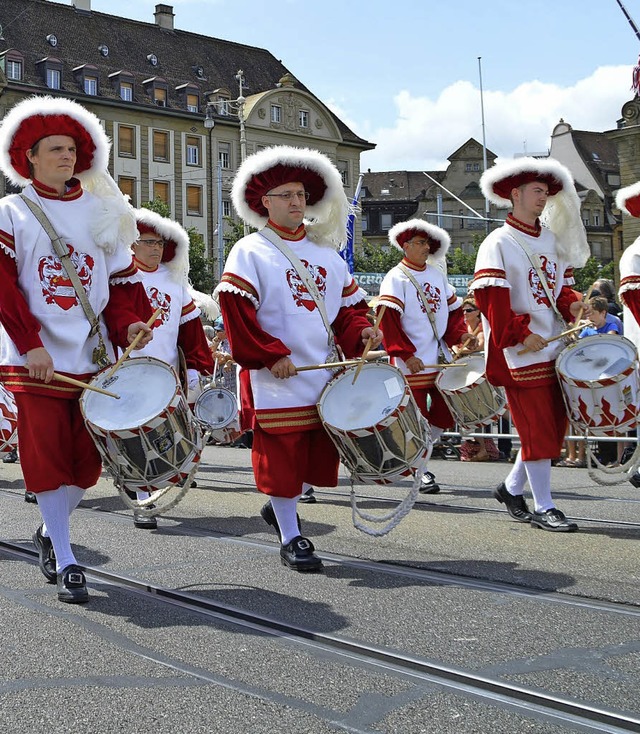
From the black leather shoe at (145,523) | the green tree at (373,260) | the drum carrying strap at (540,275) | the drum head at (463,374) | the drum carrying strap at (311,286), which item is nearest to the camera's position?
the drum carrying strap at (311,286)

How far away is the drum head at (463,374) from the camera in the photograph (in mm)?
9125

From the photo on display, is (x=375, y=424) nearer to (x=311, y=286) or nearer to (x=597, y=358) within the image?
(x=311, y=286)

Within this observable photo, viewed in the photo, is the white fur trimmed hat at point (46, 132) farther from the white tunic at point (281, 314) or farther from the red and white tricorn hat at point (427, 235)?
the red and white tricorn hat at point (427, 235)

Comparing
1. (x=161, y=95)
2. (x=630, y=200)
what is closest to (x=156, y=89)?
(x=161, y=95)

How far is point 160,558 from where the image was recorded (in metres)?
6.49

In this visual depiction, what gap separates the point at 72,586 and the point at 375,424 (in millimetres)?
1580

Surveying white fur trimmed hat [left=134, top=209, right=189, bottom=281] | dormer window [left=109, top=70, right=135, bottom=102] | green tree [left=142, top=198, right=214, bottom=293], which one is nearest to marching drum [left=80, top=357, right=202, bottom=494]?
white fur trimmed hat [left=134, top=209, right=189, bottom=281]

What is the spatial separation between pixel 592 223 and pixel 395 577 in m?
85.9

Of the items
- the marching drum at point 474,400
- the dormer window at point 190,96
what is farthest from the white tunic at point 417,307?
the dormer window at point 190,96

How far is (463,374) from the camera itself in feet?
30.6

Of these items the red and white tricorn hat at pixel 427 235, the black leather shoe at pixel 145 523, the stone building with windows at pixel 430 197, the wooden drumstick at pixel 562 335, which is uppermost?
the stone building with windows at pixel 430 197

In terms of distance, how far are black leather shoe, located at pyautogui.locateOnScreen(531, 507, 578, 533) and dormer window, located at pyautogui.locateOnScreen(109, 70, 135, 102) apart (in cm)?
6072

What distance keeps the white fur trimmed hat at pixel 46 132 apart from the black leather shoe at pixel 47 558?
1.75 m

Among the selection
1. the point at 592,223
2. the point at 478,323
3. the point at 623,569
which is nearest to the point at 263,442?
the point at 623,569
